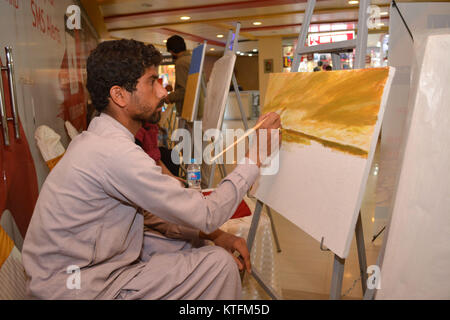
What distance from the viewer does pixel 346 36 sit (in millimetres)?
8719

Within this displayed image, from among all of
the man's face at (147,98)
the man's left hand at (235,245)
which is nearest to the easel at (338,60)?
the man's left hand at (235,245)

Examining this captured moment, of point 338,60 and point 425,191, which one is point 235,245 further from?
point 338,60

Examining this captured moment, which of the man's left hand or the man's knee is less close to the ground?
the man's knee

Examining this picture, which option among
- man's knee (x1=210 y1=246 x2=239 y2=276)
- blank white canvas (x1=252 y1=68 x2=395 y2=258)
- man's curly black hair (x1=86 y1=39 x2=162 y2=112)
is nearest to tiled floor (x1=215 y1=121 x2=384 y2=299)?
blank white canvas (x1=252 y1=68 x2=395 y2=258)

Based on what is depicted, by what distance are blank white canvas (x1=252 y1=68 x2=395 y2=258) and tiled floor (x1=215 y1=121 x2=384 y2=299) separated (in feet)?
1.97

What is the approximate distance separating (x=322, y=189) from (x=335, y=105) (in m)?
0.26

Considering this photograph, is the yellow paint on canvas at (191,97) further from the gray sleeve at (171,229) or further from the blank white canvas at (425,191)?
the blank white canvas at (425,191)

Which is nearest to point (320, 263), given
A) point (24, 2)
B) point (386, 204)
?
point (386, 204)

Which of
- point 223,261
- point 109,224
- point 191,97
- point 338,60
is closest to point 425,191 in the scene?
point 223,261

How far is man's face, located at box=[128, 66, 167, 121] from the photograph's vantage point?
3.87 ft

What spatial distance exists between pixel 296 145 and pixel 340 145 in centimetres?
23

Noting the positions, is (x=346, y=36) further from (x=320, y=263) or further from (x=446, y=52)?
(x=446, y=52)

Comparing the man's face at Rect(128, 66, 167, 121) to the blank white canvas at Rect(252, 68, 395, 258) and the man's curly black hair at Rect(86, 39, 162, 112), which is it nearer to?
the man's curly black hair at Rect(86, 39, 162, 112)

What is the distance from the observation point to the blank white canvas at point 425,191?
81cm
